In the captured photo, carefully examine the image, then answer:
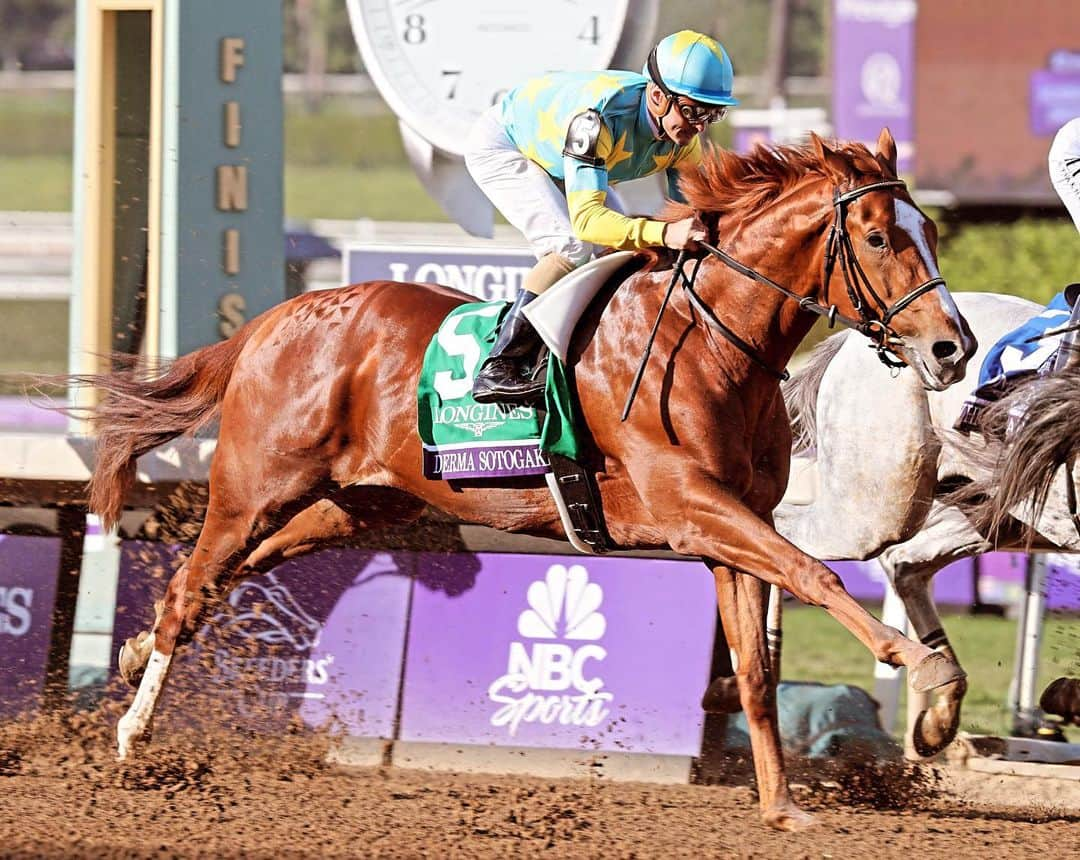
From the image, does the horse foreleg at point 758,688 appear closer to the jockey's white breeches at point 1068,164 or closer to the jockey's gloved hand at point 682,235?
the jockey's gloved hand at point 682,235

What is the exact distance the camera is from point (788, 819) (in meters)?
3.93

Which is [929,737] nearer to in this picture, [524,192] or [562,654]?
[562,654]

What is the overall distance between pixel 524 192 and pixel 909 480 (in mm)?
1558

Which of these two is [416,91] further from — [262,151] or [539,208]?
[539,208]

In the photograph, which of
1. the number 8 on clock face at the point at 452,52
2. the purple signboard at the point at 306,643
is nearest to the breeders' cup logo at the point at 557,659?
the purple signboard at the point at 306,643

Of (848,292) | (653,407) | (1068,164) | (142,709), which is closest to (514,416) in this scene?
(653,407)

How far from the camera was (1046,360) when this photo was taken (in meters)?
4.77

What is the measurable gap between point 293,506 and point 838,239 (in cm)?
176

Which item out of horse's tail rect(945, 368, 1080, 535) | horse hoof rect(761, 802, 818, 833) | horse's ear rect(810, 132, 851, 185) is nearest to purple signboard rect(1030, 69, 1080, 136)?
horse's tail rect(945, 368, 1080, 535)

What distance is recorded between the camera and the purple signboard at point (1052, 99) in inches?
641

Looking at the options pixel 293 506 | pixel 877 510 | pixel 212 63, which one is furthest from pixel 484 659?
pixel 212 63

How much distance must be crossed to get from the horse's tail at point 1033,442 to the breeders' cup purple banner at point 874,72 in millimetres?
9203

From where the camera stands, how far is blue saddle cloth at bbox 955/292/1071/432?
15.8ft

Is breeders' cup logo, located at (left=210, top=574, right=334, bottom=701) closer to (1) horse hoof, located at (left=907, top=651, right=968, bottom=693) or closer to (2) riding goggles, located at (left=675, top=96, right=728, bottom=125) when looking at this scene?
(2) riding goggles, located at (left=675, top=96, right=728, bottom=125)
